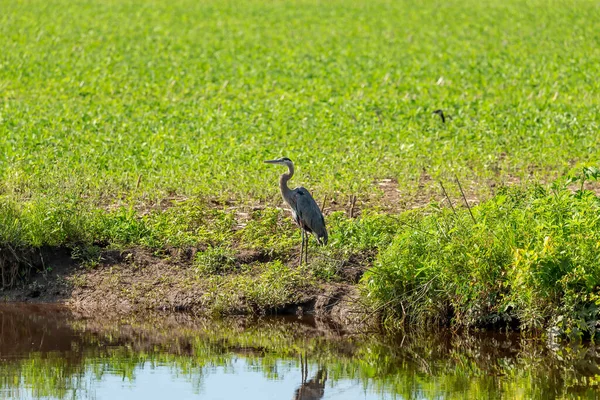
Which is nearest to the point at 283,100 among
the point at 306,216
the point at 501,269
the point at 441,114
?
the point at 441,114

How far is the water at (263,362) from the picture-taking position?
863 centimetres

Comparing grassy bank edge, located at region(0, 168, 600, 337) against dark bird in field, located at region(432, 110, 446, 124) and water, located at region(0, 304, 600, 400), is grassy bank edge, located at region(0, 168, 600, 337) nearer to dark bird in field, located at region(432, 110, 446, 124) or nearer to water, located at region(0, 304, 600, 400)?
water, located at region(0, 304, 600, 400)

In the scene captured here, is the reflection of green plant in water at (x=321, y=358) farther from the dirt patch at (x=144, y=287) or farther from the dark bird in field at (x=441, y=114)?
the dark bird in field at (x=441, y=114)

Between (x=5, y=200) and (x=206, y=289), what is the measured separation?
8.78 ft

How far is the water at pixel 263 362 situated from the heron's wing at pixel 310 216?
1.20m

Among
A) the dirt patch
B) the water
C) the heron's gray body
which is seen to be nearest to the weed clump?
the water

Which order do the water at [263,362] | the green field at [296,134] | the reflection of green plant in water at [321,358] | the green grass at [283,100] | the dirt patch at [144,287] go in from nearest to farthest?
the water at [263,362] < the reflection of green plant in water at [321,358] < the dirt patch at [144,287] < the green field at [296,134] < the green grass at [283,100]

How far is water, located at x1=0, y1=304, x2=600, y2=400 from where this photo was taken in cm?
863

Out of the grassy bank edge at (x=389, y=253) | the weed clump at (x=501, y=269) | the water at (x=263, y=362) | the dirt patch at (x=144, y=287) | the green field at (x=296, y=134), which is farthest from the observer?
the green field at (x=296, y=134)

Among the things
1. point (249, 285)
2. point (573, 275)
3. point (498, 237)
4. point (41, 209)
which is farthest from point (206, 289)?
point (573, 275)

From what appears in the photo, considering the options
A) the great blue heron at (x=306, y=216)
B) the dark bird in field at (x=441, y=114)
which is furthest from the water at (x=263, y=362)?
the dark bird in field at (x=441, y=114)

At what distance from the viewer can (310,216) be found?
11.8m

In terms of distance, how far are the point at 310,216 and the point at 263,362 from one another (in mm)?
2629

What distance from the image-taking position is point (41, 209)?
39.5 ft
